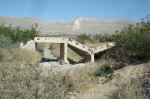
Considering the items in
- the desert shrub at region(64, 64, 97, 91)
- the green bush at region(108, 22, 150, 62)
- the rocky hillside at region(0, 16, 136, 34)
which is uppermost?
the rocky hillside at region(0, 16, 136, 34)

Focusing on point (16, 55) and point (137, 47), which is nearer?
point (137, 47)

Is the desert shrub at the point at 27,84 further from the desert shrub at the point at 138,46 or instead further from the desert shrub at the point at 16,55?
the desert shrub at the point at 16,55

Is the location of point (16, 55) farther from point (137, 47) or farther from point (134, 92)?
point (134, 92)

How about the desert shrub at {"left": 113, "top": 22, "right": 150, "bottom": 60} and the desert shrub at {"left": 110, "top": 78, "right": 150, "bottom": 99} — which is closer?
the desert shrub at {"left": 110, "top": 78, "right": 150, "bottom": 99}

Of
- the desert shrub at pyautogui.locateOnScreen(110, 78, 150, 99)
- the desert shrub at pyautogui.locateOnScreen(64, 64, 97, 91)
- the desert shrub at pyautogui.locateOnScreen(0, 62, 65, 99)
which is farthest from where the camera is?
the desert shrub at pyautogui.locateOnScreen(64, 64, 97, 91)

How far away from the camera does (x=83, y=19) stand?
83.2 meters

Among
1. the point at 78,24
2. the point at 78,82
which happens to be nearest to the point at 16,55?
the point at 78,82

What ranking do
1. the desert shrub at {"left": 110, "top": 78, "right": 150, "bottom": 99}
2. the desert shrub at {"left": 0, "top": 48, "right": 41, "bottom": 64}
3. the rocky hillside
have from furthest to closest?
the rocky hillside < the desert shrub at {"left": 0, "top": 48, "right": 41, "bottom": 64} < the desert shrub at {"left": 110, "top": 78, "right": 150, "bottom": 99}

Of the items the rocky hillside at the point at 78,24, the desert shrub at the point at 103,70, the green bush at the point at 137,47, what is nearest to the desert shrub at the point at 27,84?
the desert shrub at the point at 103,70

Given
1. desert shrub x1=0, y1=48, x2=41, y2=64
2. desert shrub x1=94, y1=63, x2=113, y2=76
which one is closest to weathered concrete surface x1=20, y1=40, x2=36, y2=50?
desert shrub x1=0, y1=48, x2=41, y2=64

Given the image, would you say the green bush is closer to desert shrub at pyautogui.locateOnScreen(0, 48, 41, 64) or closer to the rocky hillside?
desert shrub at pyautogui.locateOnScreen(0, 48, 41, 64)

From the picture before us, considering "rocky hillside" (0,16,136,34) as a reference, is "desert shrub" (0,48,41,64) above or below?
below

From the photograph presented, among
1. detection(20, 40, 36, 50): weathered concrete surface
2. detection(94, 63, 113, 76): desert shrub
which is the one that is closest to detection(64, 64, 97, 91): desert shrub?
detection(94, 63, 113, 76): desert shrub

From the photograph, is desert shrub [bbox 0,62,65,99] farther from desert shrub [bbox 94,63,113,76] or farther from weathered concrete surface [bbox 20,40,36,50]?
weathered concrete surface [bbox 20,40,36,50]
